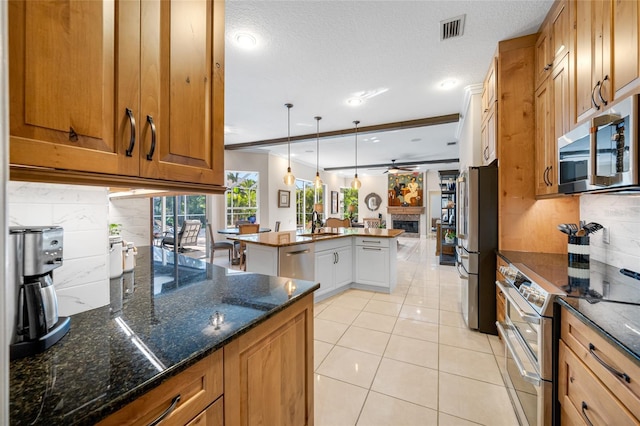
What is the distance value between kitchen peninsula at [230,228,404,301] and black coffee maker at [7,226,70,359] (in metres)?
2.23

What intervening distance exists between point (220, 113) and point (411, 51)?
2.40 m

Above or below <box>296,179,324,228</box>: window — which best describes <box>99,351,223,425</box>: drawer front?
below

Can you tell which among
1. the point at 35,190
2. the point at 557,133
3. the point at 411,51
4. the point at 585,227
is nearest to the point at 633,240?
the point at 585,227

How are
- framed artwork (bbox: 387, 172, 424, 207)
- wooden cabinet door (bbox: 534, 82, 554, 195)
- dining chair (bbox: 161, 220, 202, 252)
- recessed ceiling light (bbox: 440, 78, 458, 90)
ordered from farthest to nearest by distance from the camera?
framed artwork (bbox: 387, 172, 424, 207) → dining chair (bbox: 161, 220, 202, 252) → recessed ceiling light (bbox: 440, 78, 458, 90) → wooden cabinet door (bbox: 534, 82, 554, 195)

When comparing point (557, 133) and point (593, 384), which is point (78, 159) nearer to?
point (593, 384)

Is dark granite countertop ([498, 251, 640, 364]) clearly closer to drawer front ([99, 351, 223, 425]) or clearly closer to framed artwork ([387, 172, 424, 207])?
drawer front ([99, 351, 223, 425])

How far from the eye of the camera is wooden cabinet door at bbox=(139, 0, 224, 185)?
33.7 inches

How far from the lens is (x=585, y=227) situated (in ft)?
5.82

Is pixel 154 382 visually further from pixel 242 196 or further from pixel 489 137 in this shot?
pixel 242 196

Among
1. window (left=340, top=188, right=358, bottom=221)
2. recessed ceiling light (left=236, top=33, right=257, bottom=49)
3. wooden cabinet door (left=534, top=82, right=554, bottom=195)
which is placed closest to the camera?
wooden cabinet door (left=534, top=82, right=554, bottom=195)

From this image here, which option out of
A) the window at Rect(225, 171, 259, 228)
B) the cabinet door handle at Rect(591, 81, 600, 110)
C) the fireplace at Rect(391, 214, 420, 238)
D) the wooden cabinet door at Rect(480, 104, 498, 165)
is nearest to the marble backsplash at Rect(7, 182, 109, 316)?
the cabinet door handle at Rect(591, 81, 600, 110)

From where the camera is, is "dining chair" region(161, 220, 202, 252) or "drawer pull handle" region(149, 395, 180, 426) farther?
"dining chair" region(161, 220, 202, 252)

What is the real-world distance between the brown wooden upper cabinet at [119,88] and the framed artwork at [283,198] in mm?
6549

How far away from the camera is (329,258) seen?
3.72 meters
